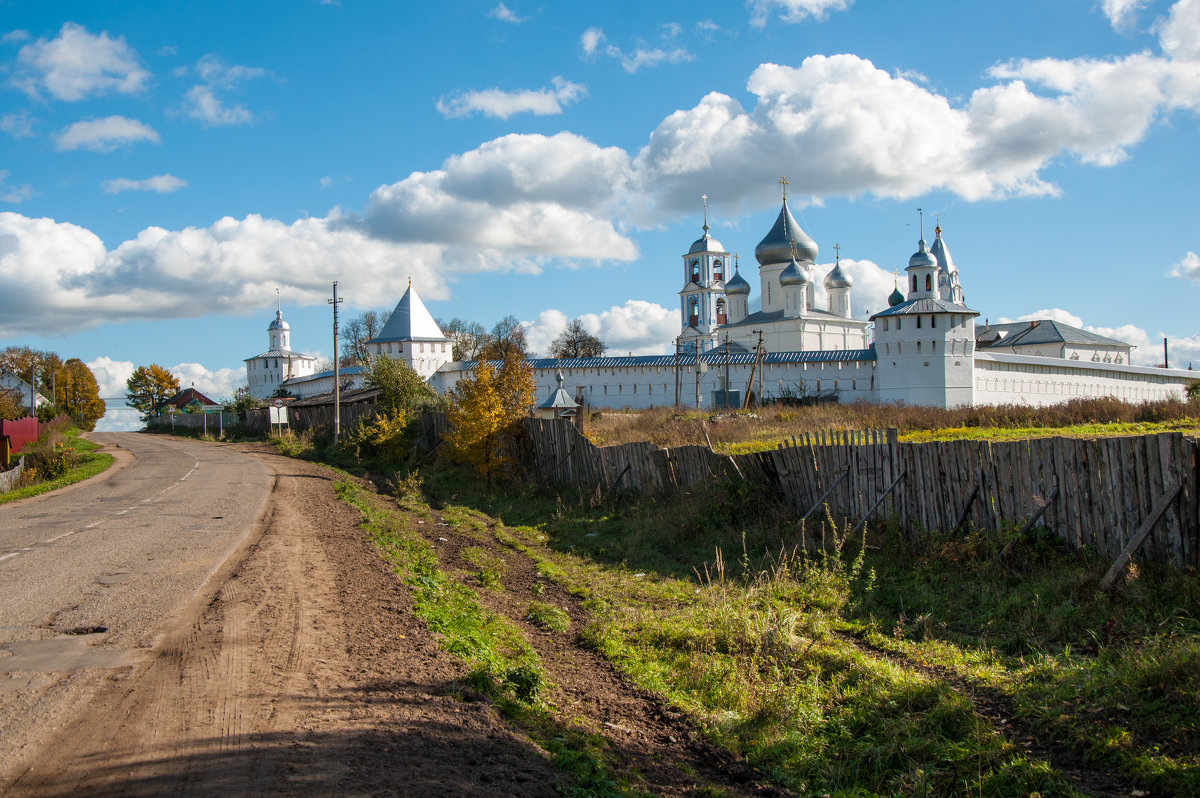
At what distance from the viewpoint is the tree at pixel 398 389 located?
95.8ft

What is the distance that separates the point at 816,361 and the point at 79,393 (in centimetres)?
6253

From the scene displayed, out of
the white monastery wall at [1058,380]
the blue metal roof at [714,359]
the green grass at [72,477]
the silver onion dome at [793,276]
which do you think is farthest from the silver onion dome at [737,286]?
the green grass at [72,477]

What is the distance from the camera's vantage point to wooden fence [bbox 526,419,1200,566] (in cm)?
634

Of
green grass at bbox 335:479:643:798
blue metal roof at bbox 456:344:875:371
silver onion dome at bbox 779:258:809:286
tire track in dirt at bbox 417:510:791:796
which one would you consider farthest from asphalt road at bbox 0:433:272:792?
silver onion dome at bbox 779:258:809:286

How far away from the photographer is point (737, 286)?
2611 inches

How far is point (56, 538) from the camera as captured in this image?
32.4ft

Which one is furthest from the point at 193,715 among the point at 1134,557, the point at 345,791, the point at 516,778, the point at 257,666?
the point at 1134,557

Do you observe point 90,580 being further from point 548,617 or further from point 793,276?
point 793,276

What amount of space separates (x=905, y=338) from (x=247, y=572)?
123 feet

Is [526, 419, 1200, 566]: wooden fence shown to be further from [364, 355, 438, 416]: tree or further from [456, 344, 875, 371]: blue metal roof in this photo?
[456, 344, 875, 371]: blue metal roof

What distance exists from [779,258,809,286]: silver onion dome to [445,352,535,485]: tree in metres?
42.2

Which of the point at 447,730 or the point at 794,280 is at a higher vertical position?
the point at 794,280

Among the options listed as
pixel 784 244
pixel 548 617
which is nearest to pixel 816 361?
pixel 784 244

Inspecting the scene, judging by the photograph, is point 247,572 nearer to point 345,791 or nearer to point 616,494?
point 345,791
